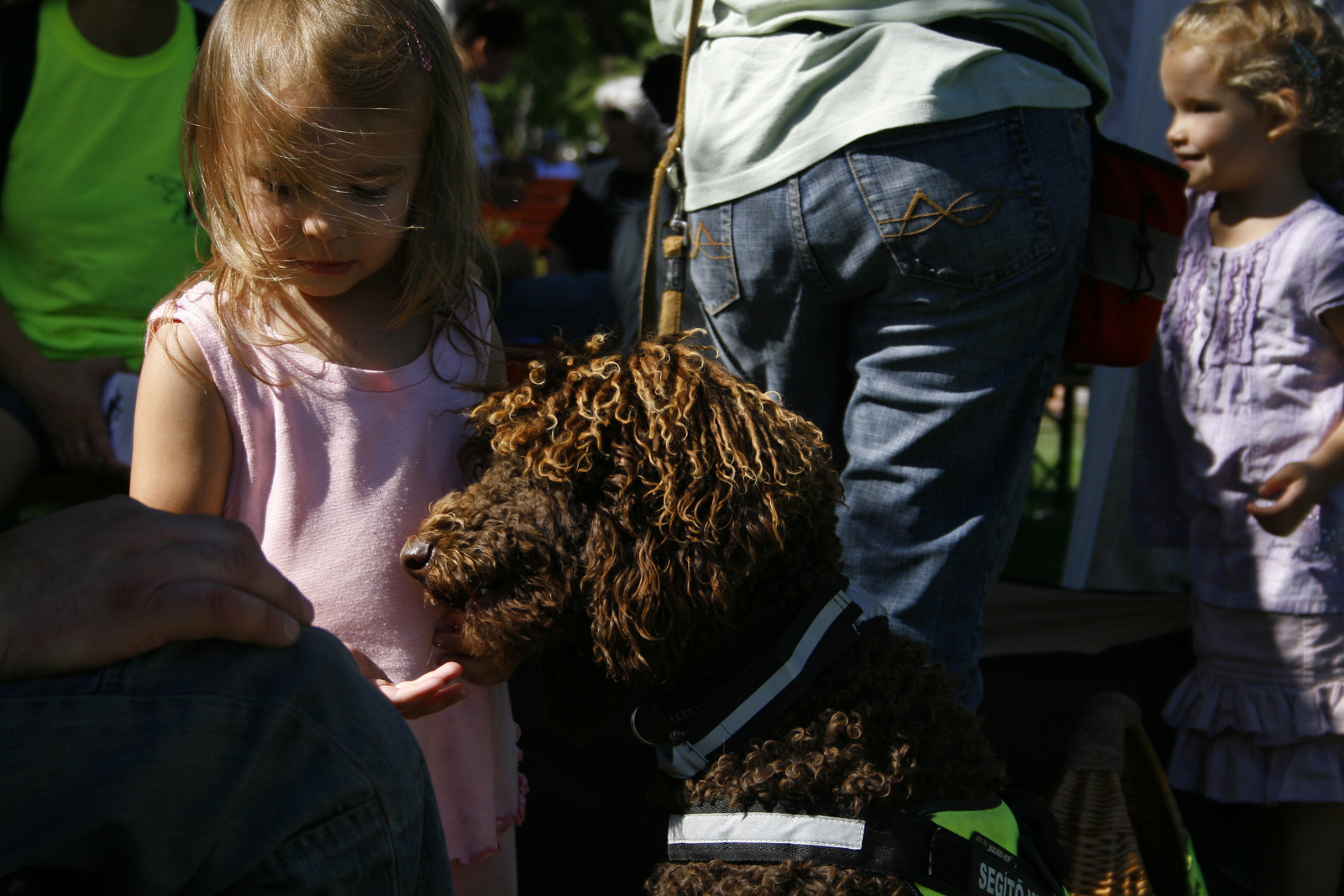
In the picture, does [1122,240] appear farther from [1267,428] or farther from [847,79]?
[1267,428]

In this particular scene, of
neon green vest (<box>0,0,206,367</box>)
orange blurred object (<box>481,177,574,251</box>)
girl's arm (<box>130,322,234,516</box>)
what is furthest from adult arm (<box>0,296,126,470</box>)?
orange blurred object (<box>481,177,574,251</box>)

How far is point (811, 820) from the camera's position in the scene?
1473 mm

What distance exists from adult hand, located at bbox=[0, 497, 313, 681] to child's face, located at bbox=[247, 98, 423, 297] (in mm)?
605

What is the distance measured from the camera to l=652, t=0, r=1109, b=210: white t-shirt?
5.80 ft

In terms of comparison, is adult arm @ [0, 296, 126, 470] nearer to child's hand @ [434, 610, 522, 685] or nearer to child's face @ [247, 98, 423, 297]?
child's face @ [247, 98, 423, 297]

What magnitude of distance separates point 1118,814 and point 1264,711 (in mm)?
750

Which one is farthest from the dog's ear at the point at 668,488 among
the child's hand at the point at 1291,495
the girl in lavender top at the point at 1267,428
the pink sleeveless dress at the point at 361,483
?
the girl in lavender top at the point at 1267,428

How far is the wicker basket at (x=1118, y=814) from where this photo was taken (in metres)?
2.12

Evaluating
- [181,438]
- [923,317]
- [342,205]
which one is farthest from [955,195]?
[181,438]

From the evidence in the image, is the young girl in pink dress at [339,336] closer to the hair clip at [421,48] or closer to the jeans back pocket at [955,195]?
the hair clip at [421,48]

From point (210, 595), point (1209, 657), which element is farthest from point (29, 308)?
point (1209, 657)

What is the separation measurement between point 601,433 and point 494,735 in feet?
2.06

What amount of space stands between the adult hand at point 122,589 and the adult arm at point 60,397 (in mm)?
2116

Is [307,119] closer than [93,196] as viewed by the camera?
Yes
